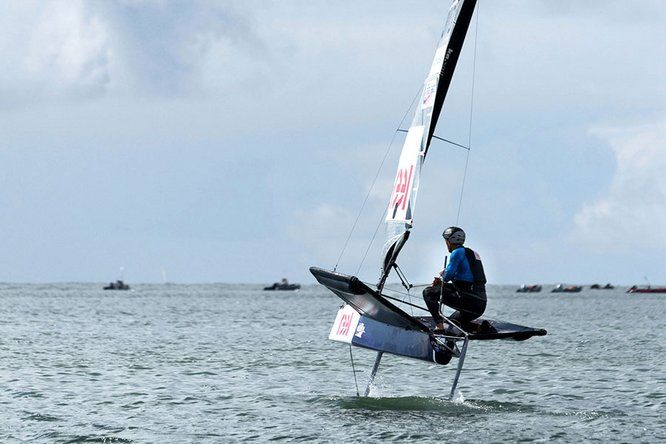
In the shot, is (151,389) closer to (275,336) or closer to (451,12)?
(451,12)

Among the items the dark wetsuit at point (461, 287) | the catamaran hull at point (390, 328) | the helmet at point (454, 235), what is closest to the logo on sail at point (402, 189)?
the helmet at point (454, 235)

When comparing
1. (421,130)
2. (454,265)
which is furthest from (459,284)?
(421,130)

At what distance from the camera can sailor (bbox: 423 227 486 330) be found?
64.6 ft

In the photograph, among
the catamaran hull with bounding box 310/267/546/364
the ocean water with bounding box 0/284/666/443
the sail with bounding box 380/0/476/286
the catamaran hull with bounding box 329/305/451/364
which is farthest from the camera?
Answer: the sail with bounding box 380/0/476/286

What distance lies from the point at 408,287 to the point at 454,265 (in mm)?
1366

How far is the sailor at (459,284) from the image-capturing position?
1969cm

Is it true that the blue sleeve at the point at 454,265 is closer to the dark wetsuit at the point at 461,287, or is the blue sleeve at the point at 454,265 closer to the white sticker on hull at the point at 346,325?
the dark wetsuit at the point at 461,287

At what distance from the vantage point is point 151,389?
2539cm

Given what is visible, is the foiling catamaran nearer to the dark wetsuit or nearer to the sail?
the sail

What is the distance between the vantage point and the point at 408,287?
20641mm

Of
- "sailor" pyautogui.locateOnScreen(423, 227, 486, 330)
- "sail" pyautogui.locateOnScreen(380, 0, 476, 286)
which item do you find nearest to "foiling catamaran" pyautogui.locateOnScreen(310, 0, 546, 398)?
"sail" pyautogui.locateOnScreen(380, 0, 476, 286)

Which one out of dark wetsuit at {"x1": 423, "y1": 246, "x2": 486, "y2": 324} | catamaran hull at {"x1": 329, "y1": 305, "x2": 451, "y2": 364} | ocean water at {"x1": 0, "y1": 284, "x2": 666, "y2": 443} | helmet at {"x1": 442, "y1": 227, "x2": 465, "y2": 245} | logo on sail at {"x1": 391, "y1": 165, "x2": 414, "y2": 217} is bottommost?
ocean water at {"x1": 0, "y1": 284, "x2": 666, "y2": 443}

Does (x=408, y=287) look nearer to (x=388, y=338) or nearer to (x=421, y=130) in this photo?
(x=388, y=338)

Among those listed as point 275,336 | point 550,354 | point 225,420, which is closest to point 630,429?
point 225,420
